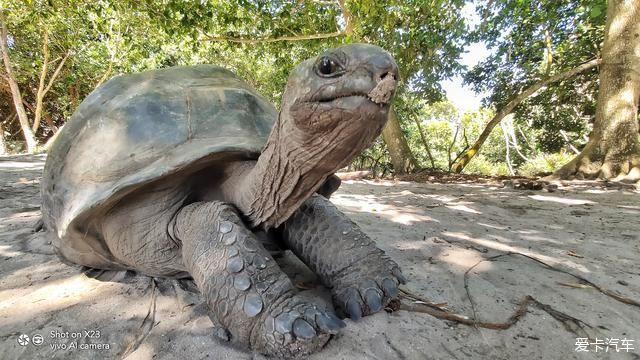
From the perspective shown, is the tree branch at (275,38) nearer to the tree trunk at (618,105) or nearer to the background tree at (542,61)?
the background tree at (542,61)

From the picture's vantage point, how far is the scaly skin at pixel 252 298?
1.13 meters

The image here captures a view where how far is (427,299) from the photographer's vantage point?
1.53 m

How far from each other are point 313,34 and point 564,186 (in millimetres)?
4717

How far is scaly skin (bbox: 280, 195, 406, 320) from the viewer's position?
138 cm

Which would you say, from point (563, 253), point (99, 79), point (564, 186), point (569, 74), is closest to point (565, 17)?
point (569, 74)

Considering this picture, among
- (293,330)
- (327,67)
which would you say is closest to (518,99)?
(327,67)

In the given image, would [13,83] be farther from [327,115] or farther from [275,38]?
[327,115]

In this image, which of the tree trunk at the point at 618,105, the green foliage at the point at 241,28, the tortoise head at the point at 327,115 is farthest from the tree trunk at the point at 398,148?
the tortoise head at the point at 327,115

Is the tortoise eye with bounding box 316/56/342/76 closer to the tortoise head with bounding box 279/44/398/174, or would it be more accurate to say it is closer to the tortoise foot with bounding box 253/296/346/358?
the tortoise head with bounding box 279/44/398/174

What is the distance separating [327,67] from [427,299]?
43.2 inches

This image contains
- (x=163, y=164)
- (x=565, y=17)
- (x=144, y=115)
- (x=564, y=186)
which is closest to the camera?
(x=163, y=164)

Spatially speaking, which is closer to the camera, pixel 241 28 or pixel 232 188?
pixel 232 188

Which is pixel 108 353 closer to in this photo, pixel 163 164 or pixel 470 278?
pixel 163 164

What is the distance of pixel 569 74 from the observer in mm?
6062
